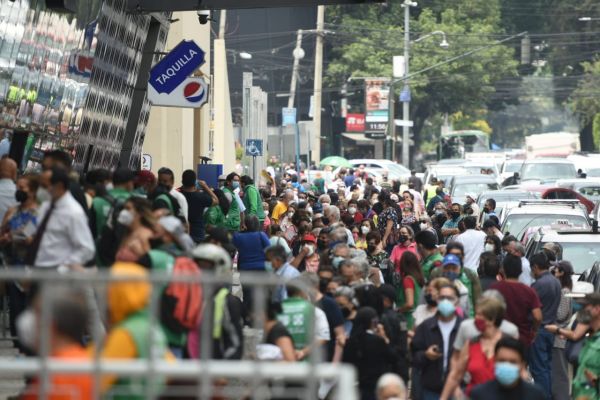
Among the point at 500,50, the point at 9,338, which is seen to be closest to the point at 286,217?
the point at 9,338

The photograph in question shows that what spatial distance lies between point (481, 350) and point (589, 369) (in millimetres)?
1175

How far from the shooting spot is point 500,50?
98750 millimetres

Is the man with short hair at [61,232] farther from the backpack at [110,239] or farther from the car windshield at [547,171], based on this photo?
the car windshield at [547,171]

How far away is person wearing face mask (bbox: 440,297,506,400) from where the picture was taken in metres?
11.8

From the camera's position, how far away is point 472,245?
1936 centimetres

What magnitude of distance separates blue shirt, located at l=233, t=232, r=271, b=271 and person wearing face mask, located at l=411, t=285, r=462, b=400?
14.2 feet

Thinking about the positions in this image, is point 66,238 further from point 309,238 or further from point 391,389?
point 309,238

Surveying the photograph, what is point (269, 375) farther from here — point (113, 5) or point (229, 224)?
point (113, 5)

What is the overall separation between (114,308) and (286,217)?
57.7 ft

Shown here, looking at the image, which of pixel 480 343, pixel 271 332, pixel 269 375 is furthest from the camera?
pixel 480 343

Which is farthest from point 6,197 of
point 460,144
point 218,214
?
point 460,144

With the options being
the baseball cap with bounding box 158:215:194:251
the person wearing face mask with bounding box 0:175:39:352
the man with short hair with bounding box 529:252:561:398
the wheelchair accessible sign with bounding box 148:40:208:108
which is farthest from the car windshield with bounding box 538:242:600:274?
the person wearing face mask with bounding box 0:175:39:352

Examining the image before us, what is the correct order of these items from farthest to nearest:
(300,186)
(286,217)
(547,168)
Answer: (547,168), (300,186), (286,217)

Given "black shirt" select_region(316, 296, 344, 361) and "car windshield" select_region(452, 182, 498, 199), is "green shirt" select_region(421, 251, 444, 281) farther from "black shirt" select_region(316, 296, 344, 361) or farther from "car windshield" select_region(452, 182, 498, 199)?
"car windshield" select_region(452, 182, 498, 199)
